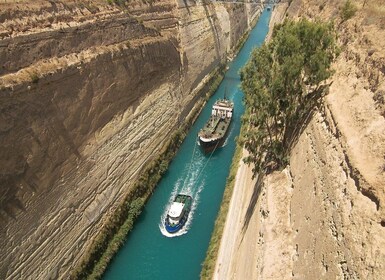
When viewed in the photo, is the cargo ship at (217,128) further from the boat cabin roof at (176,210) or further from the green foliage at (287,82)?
the green foliage at (287,82)

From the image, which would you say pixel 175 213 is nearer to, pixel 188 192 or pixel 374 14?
pixel 188 192

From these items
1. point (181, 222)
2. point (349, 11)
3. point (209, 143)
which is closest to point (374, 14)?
point (349, 11)

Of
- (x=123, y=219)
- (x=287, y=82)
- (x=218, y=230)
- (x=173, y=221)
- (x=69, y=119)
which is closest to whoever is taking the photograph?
(x=287, y=82)

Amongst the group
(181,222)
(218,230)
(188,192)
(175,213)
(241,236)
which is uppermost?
(241,236)

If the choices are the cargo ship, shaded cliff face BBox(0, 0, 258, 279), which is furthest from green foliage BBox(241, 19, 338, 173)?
the cargo ship

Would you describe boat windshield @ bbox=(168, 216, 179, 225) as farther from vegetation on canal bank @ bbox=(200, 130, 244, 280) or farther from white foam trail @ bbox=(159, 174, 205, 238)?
vegetation on canal bank @ bbox=(200, 130, 244, 280)

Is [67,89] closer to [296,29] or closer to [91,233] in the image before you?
[91,233]

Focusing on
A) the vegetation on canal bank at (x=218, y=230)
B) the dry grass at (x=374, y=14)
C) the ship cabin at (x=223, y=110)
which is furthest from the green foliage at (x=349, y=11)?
the ship cabin at (x=223, y=110)
